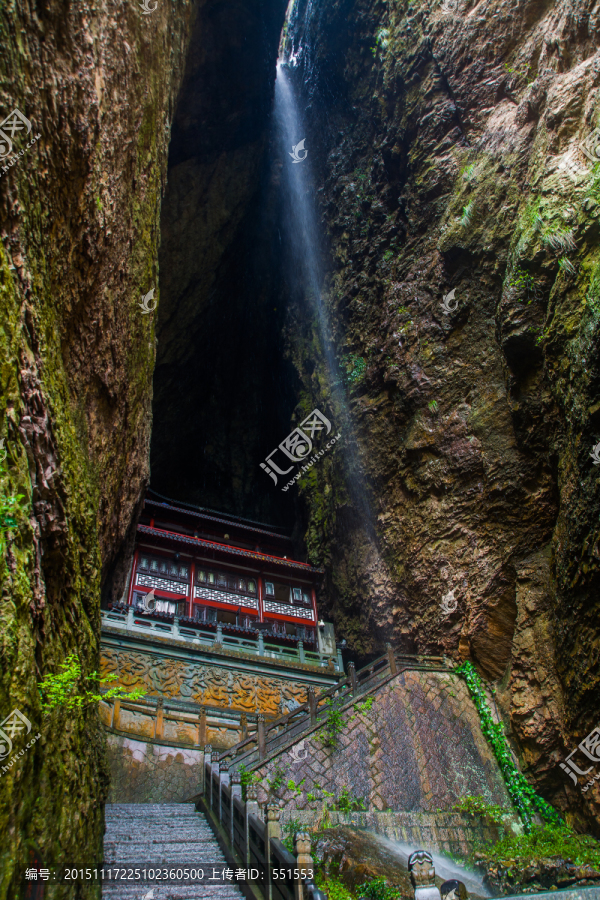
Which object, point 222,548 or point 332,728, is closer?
point 332,728

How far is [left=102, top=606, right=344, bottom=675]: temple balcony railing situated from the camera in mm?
13617

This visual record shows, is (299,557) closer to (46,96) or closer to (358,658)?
(358,658)

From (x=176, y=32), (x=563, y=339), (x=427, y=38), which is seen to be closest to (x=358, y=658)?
(x=563, y=339)

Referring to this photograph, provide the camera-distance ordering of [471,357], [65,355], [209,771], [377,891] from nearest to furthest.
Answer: [377,891] → [65,355] → [209,771] → [471,357]

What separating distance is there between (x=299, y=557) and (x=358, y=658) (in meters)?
5.39

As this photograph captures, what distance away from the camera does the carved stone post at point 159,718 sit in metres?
11.1

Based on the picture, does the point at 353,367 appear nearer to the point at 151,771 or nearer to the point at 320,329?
the point at 320,329

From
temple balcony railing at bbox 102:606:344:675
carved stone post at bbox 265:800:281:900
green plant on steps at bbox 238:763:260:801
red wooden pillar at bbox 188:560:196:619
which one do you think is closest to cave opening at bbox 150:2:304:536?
red wooden pillar at bbox 188:560:196:619

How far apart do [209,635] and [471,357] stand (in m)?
10.2

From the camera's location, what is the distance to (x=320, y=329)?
19141 mm

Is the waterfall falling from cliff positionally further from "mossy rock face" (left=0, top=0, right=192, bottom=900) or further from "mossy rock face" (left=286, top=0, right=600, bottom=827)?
"mossy rock face" (left=0, top=0, right=192, bottom=900)

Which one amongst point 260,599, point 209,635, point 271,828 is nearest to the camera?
point 271,828

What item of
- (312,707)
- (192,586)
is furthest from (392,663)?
(192,586)

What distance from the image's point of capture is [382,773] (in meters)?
9.95
